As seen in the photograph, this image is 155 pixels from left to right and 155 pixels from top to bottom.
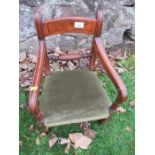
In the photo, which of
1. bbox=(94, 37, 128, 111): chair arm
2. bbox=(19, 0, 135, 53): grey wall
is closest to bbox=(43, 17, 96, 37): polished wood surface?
bbox=(94, 37, 128, 111): chair arm

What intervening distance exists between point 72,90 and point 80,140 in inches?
20.1

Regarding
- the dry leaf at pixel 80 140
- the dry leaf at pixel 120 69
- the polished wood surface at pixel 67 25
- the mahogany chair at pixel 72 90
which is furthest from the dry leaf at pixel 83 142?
the polished wood surface at pixel 67 25

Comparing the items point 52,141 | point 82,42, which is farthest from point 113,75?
point 82,42

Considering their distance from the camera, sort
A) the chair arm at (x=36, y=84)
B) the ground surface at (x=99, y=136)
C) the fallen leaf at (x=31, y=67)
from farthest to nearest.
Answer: the fallen leaf at (x=31, y=67)
the ground surface at (x=99, y=136)
the chair arm at (x=36, y=84)

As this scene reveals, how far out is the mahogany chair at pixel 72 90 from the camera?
6.02 ft

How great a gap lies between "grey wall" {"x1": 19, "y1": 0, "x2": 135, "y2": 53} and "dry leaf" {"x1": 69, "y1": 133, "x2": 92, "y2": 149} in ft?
3.17

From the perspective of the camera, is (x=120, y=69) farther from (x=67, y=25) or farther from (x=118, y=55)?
(x=67, y=25)

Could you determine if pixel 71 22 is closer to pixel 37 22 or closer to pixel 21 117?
pixel 37 22

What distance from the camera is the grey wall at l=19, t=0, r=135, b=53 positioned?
2600 millimetres

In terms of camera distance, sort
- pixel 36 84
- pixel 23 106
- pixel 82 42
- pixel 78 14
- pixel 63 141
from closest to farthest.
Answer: pixel 36 84 < pixel 63 141 < pixel 23 106 < pixel 78 14 < pixel 82 42

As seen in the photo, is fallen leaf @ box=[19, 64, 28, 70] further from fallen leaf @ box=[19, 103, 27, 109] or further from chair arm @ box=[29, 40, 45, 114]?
chair arm @ box=[29, 40, 45, 114]

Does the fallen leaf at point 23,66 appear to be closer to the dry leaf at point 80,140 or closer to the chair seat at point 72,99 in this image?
the chair seat at point 72,99

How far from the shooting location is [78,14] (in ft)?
8.68

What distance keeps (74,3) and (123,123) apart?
1160 millimetres
